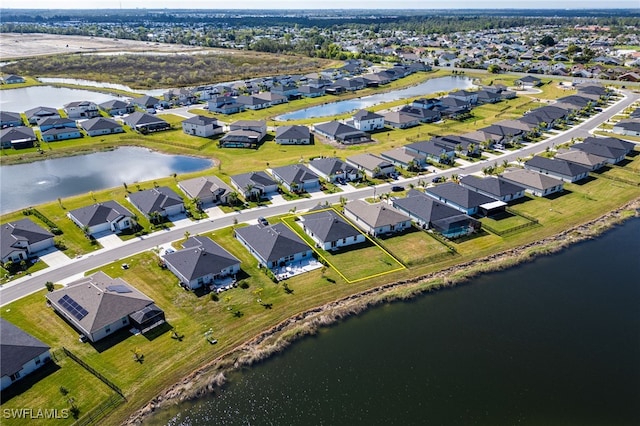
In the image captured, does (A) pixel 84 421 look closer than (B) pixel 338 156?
Yes

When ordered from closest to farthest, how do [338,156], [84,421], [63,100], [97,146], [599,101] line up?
[84,421] < [338,156] < [97,146] < [599,101] < [63,100]

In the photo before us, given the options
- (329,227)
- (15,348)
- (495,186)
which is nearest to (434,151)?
(495,186)

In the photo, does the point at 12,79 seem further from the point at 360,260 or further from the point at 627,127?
the point at 627,127

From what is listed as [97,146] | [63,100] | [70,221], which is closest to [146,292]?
[70,221]

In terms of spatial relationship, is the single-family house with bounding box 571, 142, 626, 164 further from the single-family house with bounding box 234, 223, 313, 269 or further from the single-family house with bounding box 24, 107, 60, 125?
the single-family house with bounding box 24, 107, 60, 125

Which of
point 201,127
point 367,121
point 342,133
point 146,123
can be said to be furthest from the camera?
point 367,121

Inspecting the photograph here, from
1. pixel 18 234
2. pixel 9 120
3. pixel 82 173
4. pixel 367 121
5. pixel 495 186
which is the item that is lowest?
pixel 82 173

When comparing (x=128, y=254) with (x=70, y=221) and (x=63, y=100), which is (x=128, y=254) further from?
(x=63, y=100)
